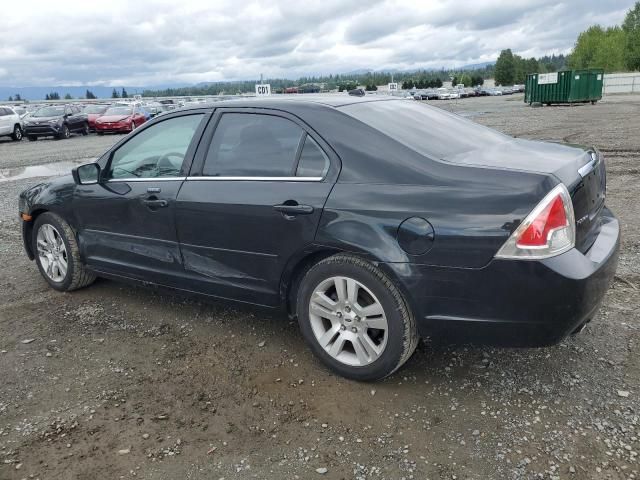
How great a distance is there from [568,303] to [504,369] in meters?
0.85

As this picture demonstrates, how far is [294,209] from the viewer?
10.9 feet

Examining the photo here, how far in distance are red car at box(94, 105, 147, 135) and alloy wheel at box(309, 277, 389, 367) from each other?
24.1 m

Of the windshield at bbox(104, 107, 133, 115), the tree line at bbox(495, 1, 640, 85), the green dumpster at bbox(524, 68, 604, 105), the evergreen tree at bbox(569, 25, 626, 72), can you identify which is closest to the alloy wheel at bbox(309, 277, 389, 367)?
the windshield at bbox(104, 107, 133, 115)

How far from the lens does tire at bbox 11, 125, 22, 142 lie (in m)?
24.2

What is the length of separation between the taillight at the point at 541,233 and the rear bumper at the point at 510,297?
45 millimetres

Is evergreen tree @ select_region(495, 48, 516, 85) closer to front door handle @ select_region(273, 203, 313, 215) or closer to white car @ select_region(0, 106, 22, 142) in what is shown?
white car @ select_region(0, 106, 22, 142)

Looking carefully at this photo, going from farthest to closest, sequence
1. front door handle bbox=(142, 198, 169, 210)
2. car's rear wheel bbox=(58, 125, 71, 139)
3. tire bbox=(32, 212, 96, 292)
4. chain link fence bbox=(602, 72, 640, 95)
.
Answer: chain link fence bbox=(602, 72, 640, 95) → car's rear wheel bbox=(58, 125, 71, 139) → tire bbox=(32, 212, 96, 292) → front door handle bbox=(142, 198, 169, 210)

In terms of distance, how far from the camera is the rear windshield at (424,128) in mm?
3332

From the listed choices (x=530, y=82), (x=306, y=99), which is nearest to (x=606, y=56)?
(x=530, y=82)

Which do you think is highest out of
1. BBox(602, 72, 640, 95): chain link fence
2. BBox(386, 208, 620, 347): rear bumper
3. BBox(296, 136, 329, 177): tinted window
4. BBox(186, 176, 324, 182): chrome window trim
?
BBox(296, 136, 329, 177): tinted window

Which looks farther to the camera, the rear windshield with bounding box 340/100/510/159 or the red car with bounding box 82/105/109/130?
the red car with bounding box 82/105/109/130

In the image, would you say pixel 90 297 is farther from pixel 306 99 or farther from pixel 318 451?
pixel 318 451

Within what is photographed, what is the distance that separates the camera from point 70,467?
274 centimetres

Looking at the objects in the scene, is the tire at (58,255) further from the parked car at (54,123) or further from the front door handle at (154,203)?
the parked car at (54,123)
